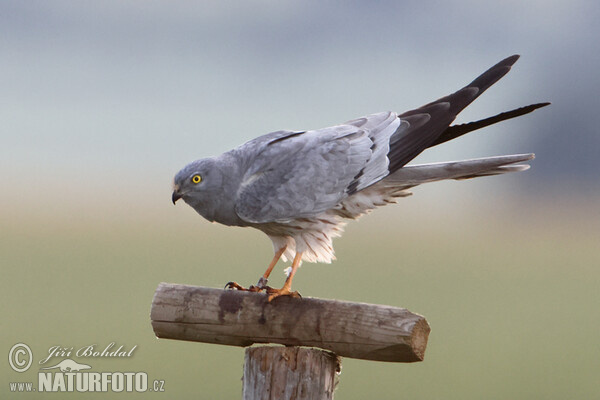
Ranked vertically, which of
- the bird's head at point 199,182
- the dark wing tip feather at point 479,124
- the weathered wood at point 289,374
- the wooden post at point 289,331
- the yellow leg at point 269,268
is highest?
the dark wing tip feather at point 479,124

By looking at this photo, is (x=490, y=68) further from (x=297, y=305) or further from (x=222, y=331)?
(x=222, y=331)

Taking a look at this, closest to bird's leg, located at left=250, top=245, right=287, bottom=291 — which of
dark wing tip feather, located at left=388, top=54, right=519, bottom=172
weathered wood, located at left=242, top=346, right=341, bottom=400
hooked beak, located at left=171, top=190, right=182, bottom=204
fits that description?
weathered wood, located at left=242, top=346, right=341, bottom=400

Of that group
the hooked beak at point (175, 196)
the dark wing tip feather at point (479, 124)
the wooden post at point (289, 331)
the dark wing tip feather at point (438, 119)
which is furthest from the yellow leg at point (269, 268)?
the dark wing tip feather at point (479, 124)

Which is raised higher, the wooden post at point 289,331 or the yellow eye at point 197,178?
the yellow eye at point 197,178

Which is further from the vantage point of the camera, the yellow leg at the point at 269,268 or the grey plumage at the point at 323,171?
the yellow leg at the point at 269,268

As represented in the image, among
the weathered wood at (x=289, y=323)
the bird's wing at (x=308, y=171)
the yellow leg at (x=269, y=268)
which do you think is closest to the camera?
the weathered wood at (x=289, y=323)

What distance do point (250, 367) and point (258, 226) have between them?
2.99 feet

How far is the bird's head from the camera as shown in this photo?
360 centimetres

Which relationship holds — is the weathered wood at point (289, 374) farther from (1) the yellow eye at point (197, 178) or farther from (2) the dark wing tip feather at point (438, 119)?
(2) the dark wing tip feather at point (438, 119)

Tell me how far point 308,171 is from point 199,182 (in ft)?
2.03

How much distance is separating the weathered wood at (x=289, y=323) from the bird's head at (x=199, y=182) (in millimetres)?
527

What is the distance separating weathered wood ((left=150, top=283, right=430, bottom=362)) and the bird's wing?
0.51 meters

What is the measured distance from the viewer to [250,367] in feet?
10.4

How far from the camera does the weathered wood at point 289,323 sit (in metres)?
Answer: 3.02
